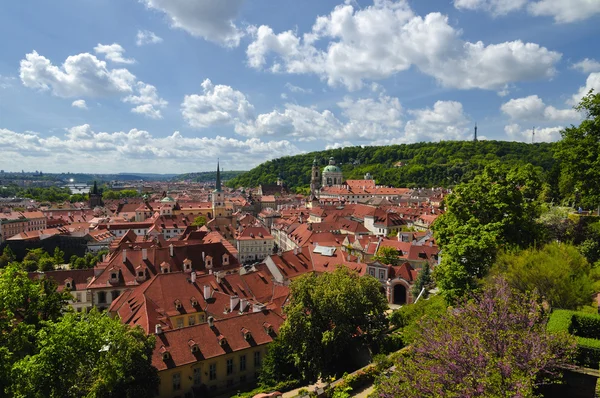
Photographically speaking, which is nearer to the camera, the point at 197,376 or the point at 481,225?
the point at 481,225

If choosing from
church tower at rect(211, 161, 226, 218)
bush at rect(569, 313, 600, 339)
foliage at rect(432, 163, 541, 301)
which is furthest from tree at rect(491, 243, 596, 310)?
church tower at rect(211, 161, 226, 218)

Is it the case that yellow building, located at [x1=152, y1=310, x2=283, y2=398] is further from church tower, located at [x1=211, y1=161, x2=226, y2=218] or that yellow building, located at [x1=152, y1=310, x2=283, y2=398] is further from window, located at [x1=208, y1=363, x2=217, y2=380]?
church tower, located at [x1=211, y1=161, x2=226, y2=218]

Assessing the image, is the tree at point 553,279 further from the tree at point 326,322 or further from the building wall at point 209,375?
the building wall at point 209,375

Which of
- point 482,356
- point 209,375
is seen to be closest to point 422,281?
point 209,375

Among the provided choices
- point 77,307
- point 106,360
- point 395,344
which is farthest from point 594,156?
point 77,307

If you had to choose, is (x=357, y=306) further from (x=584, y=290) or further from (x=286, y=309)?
(x=584, y=290)

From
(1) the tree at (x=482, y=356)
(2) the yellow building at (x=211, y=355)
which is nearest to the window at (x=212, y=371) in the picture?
(2) the yellow building at (x=211, y=355)

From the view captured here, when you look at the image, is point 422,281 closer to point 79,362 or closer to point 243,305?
point 243,305

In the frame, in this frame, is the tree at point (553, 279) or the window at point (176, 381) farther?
the window at point (176, 381)
